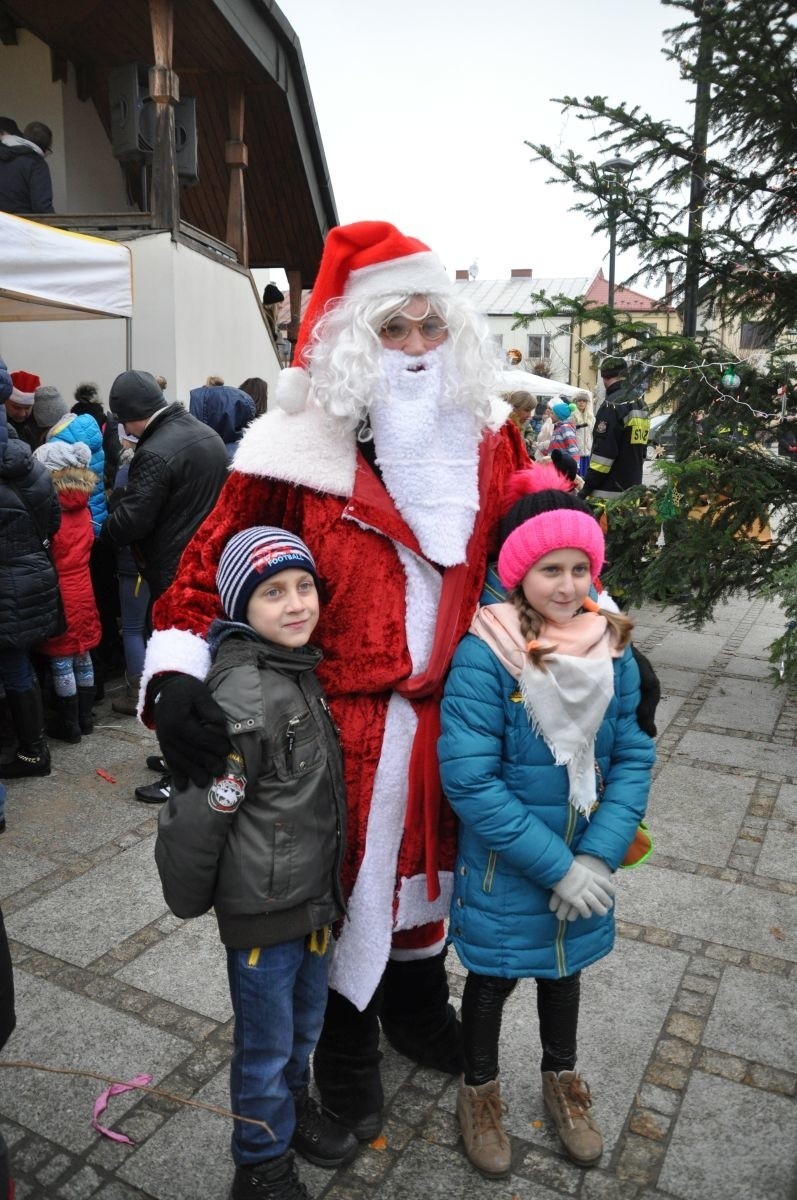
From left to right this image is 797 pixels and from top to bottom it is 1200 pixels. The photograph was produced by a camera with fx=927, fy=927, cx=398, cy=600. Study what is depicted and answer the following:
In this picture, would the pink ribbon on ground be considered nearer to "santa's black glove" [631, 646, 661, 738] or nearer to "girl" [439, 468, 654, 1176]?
"girl" [439, 468, 654, 1176]

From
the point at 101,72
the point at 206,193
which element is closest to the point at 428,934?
the point at 101,72

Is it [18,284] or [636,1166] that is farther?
[18,284]

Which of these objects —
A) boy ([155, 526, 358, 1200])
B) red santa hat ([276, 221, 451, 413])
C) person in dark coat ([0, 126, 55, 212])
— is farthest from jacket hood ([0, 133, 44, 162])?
boy ([155, 526, 358, 1200])

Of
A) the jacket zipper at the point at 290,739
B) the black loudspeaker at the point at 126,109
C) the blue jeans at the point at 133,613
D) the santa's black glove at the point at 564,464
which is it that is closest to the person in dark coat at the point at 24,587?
the blue jeans at the point at 133,613

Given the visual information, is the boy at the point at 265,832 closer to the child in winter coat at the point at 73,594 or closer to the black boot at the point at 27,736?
the black boot at the point at 27,736

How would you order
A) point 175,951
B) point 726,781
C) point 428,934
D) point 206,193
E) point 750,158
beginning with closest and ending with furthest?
point 428,934
point 175,951
point 726,781
point 750,158
point 206,193

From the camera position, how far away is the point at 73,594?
16.0 feet

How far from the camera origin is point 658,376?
5430mm

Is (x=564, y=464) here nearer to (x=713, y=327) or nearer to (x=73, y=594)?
(x=713, y=327)

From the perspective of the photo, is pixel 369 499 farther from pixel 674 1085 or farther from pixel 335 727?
pixel 674 1085

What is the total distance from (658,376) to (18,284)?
3.73m

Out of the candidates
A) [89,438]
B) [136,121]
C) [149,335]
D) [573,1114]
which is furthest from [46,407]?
[573,1114]

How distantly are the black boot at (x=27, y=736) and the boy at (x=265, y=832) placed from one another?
2.78 m

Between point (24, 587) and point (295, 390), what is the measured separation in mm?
2674
